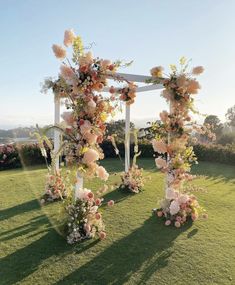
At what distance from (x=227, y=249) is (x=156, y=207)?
2400 mm

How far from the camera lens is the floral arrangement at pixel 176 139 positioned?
23.0ft

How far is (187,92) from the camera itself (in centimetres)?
709

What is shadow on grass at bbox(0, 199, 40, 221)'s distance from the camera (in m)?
7.62

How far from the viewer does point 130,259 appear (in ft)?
18.4

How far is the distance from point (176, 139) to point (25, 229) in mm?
3455

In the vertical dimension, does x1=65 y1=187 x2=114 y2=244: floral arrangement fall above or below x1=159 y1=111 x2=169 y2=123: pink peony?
below

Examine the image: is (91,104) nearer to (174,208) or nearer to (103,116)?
(103,116)

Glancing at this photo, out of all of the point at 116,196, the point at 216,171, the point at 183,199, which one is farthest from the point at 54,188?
the point at 216,171

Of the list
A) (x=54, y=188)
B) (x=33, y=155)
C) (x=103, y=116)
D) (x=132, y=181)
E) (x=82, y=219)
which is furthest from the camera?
(x=33, y=155)

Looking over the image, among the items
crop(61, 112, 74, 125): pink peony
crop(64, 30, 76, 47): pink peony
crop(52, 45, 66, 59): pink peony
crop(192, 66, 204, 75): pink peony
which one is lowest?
crop(61, 112, 74, 125): pink peony

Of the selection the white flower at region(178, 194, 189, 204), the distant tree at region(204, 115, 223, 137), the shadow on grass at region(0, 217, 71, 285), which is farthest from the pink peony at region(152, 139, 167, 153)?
the distant tree at region(204, 115, 223, 137)

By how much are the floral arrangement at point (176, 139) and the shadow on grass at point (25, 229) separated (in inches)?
94.8

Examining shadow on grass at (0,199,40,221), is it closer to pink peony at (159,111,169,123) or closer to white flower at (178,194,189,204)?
white flower at (178,194,189,204)

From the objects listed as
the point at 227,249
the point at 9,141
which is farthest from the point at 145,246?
the point at 9,141
